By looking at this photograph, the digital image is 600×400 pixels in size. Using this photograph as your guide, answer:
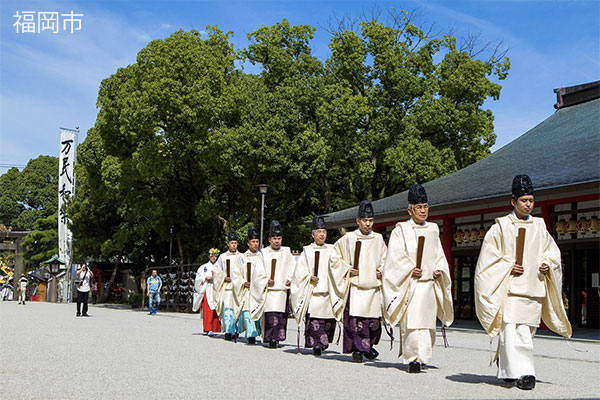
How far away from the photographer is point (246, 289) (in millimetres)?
13602

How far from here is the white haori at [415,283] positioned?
820 cm

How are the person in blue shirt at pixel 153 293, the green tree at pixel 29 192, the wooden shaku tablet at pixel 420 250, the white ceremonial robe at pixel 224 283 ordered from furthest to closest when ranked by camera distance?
1. the green tree at pixel 29 192
2. the person in blue shirt at pixel 153 293
3. the white ceremonial robe at pixel 224 283
4. the wooden shaku tablet at pixel 420 250

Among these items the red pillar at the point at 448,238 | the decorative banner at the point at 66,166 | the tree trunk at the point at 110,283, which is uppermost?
the decorative banner at the point at 66,166

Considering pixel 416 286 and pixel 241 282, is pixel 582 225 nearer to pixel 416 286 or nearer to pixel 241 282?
pixel 241 282

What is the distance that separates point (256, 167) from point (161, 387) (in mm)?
23923

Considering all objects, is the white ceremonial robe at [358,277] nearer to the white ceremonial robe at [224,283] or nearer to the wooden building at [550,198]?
the white ceremonial robe at [224,283]

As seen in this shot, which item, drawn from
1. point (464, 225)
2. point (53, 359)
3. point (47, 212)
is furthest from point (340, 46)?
point (47, 212)

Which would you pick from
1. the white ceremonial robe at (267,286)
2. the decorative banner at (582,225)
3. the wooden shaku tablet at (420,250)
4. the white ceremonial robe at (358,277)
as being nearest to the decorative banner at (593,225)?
the decorative banner at (582,225)

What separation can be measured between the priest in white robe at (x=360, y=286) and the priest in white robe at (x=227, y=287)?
4.20 m

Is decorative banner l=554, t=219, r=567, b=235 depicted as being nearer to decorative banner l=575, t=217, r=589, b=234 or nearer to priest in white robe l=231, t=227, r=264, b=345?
decorative banner l=575, t=217, r=589, b=234

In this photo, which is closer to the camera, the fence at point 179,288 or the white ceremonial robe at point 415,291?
the white ceremonial robe at point 415,291

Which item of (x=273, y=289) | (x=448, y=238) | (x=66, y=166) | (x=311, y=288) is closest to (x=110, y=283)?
(x=66, y=166)

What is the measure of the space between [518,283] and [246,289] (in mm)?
7123

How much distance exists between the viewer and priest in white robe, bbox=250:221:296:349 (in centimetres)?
1188
